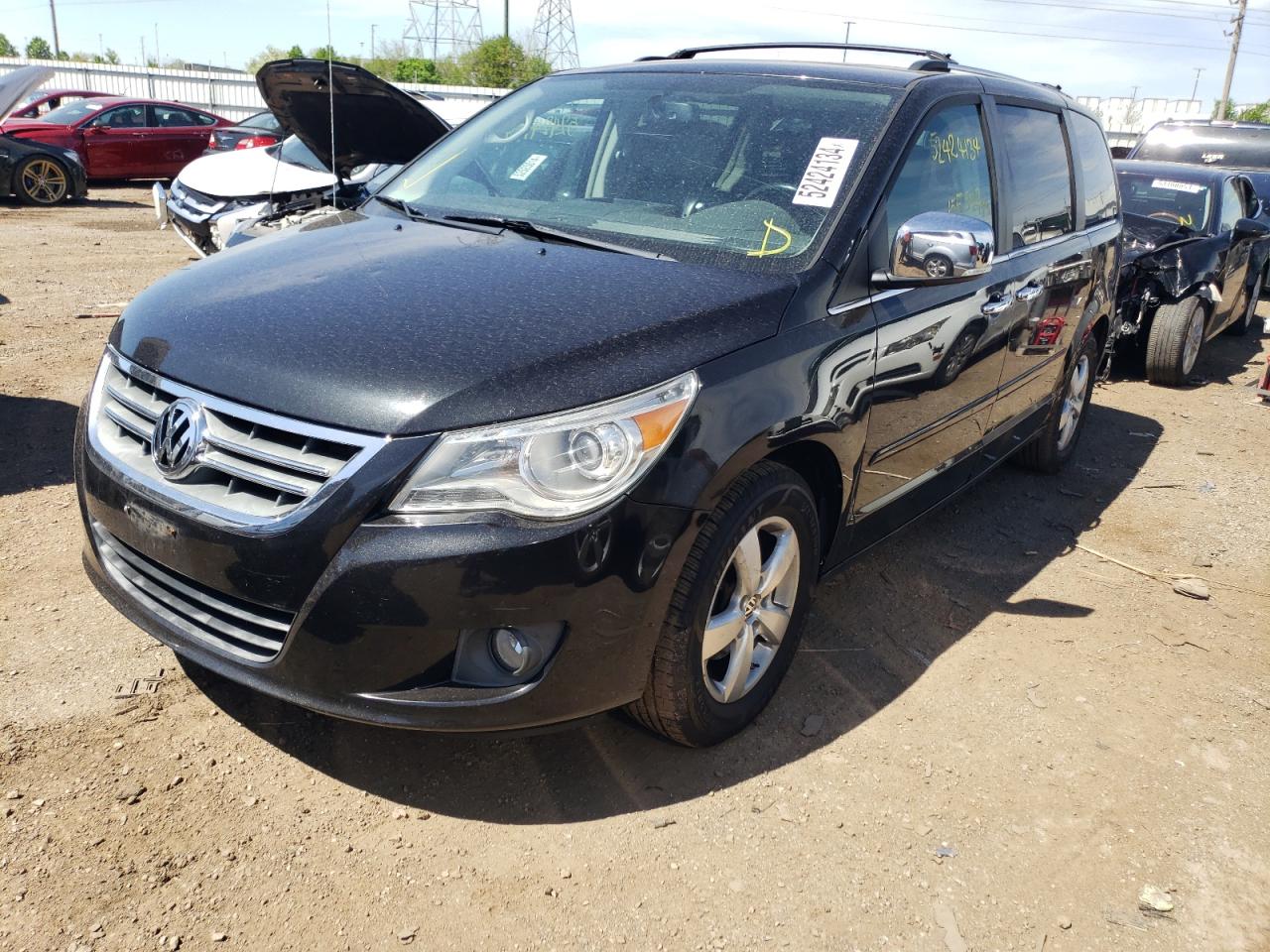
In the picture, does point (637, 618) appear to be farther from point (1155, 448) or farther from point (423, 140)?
point (1155, 448)

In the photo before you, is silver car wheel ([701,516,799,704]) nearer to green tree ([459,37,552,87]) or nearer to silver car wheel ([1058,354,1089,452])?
silver car wheel ([1058,354,1089,452])

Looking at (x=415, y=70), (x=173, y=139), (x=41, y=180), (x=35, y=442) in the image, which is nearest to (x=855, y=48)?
(x=35, y=442)

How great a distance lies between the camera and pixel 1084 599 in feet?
13.4

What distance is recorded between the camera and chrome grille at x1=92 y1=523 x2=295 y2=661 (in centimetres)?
231

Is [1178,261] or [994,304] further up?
[994,304]

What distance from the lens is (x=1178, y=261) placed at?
738 centimetres

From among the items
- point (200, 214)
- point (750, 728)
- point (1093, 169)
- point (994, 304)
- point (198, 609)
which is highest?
point (1093, 169)

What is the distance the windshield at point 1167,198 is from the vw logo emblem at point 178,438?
306 inches

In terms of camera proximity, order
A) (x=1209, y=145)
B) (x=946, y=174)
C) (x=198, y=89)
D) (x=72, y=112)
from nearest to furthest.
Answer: (x=946, y=174)
(x=1209, y=145)
(x=72, y=112)
(x=198, y=89)

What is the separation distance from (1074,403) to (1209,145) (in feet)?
30.9

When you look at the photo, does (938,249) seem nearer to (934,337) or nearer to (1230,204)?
(934,337)

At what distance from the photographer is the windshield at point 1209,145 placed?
1242cm

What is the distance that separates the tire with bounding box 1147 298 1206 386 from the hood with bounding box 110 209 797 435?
5.78 meters

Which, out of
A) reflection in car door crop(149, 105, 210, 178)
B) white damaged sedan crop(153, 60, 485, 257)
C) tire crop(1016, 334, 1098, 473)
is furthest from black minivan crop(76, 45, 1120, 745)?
reflection in car door crop(149, 105, 210, 178)
